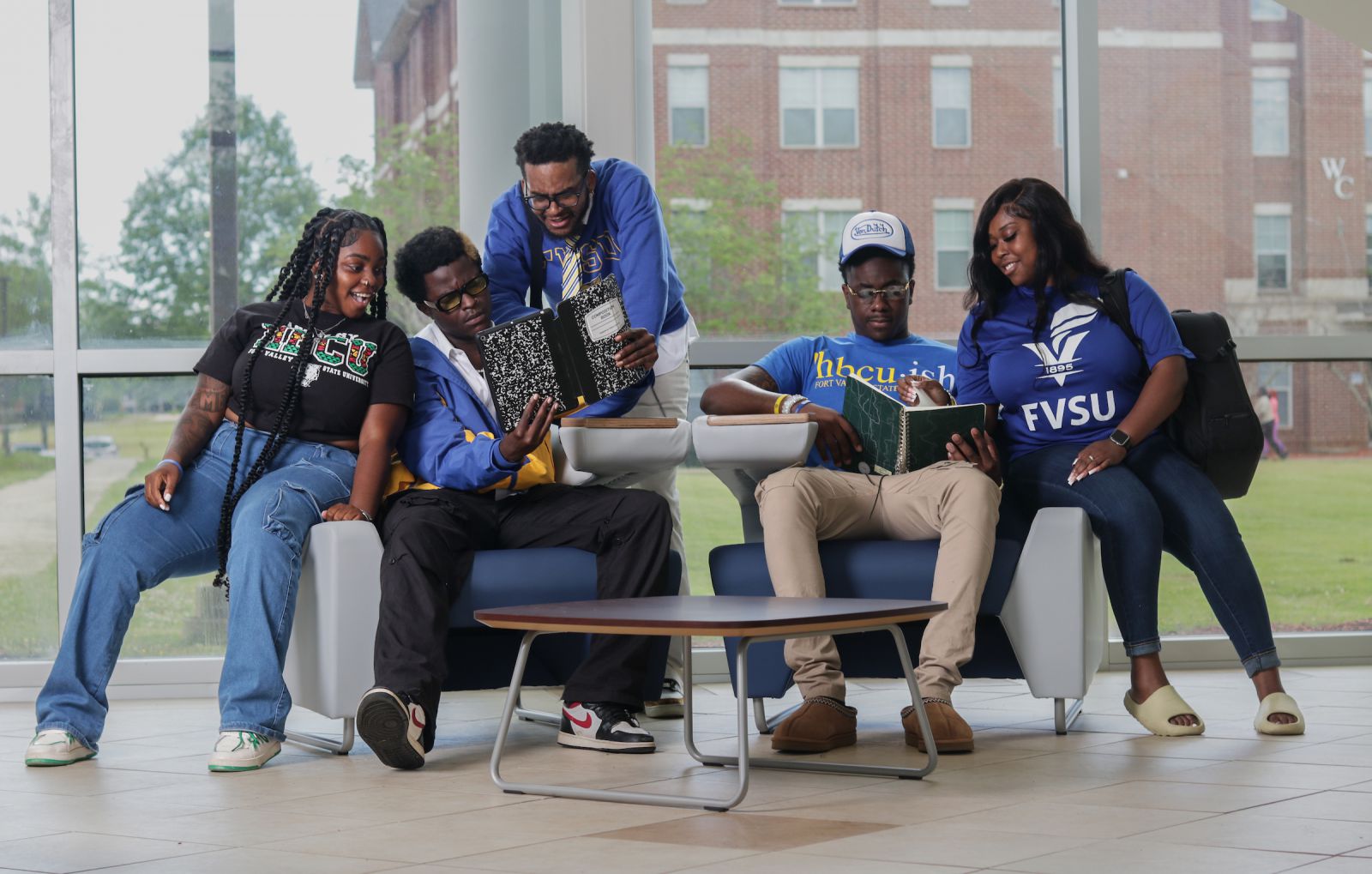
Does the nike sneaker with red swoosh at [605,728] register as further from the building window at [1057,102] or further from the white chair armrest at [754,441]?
the building window at [1057,102]

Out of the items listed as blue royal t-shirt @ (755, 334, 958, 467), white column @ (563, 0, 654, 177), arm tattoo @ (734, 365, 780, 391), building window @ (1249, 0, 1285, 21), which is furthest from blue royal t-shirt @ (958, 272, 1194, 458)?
building window @ (1249, 0, 1285, 21)

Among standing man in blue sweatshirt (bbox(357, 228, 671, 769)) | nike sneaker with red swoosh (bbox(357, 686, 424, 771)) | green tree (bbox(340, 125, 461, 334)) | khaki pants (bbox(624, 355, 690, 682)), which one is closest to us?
nike sneaker with red swoosh (bbox(357, 686, 424, 771))

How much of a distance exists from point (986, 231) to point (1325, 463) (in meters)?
3.06

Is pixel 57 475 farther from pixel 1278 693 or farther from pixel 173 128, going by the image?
pixel 1278 693

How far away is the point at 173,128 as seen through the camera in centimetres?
483

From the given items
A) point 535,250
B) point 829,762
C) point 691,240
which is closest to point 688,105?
point 691,240

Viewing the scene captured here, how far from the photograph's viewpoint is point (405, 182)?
4953mm

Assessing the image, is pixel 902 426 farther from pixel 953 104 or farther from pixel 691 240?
pixel 953 104

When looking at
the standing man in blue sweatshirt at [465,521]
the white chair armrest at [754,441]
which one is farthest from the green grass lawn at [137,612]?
the white chair armrest at [754,441]

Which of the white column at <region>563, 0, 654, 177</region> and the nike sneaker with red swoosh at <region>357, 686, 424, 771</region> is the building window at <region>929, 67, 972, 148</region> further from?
the nike sneaker with red swoosh at <region>357, 686, 424, 771</region>

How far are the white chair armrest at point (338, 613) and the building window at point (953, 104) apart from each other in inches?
108

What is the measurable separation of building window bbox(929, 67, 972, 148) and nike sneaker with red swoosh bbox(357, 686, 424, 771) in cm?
302

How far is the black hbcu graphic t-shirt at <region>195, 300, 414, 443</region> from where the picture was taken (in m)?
3.55

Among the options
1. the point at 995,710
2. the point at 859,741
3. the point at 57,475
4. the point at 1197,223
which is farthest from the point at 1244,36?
the point at 57,475
